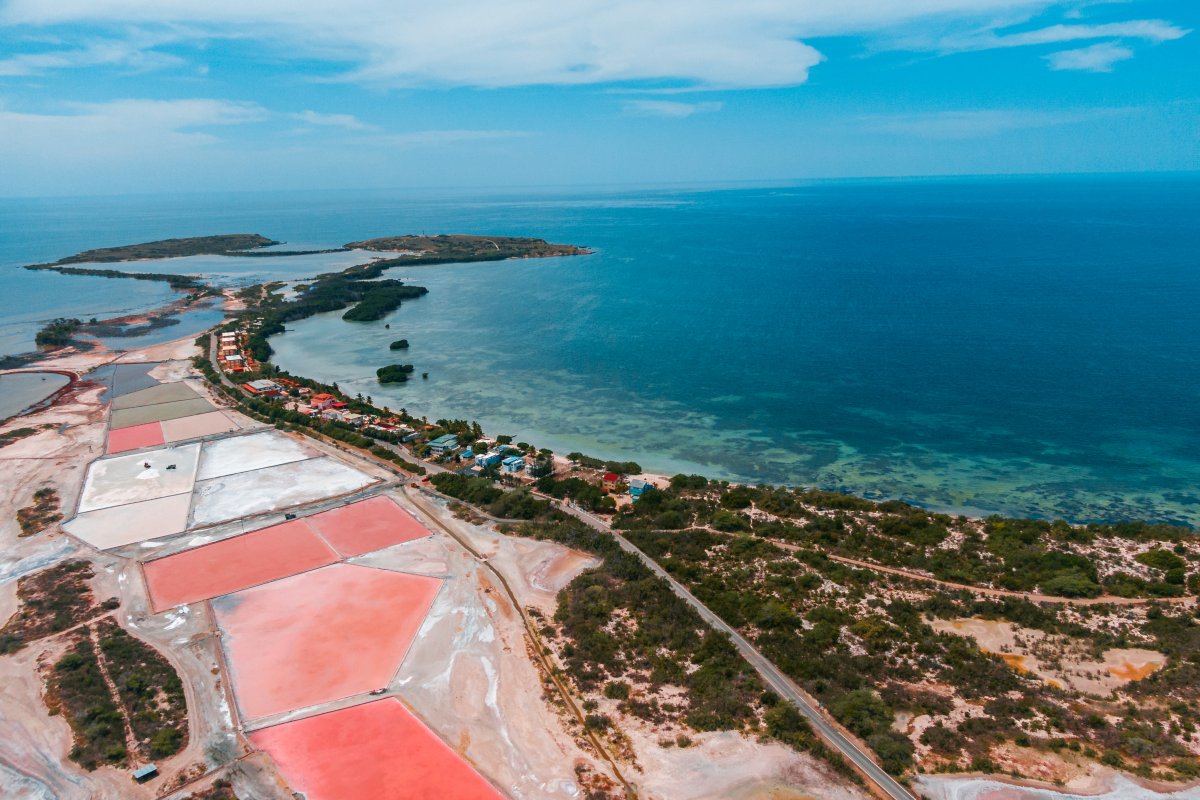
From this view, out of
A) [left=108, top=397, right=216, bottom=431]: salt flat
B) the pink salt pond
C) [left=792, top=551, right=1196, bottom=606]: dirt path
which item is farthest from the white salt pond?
[left=792, top=551, right=1196, bottom=606]: dirt path

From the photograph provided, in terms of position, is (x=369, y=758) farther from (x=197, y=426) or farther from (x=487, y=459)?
(x=197, y=426)

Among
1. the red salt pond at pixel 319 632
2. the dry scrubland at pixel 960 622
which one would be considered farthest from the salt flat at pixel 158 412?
the dry scrubland at pixel 960 622

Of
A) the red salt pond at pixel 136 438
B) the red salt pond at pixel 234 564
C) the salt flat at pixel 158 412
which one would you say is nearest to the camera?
the red salt pond at pixel 234 564

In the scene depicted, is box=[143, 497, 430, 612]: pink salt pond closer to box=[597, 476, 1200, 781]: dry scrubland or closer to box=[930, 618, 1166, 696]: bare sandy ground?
box=[597, 476, 1200, 781]: dry scrubland

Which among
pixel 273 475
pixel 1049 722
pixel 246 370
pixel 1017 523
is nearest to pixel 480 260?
pixel 246 370

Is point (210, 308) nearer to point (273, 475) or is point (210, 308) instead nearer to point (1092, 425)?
point (273, 475)

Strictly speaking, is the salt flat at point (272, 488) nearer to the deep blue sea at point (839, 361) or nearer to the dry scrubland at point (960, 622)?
the deep blue sea at point (839, 361)
